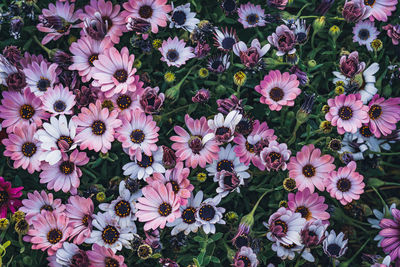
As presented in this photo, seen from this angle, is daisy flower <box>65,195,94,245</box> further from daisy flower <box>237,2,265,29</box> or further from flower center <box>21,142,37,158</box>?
daisy flower <box>237,2,265,29</box>

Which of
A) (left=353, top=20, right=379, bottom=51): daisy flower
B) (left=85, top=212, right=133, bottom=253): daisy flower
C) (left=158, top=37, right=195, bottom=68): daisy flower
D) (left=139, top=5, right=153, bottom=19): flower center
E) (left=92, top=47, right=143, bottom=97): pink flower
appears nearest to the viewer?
(left=85, top=212, right=133, bottom=253): daisy flower

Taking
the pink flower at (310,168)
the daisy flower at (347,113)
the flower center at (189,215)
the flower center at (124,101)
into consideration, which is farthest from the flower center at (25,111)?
→ the daisy flower at (347,113)

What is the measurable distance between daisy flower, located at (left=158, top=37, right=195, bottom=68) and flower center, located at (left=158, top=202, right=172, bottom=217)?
93 centimetres

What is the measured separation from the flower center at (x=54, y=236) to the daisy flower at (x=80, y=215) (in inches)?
3.4

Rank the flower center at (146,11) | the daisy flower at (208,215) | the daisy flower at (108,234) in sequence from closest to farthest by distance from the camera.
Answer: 1. the daisy flower at (208,215)
2. the daisy flower at (108,234)
3. the flower center at (146,11)

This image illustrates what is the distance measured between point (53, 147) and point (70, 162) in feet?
0.50

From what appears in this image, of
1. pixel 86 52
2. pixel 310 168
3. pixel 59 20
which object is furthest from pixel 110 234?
pixel 59 20

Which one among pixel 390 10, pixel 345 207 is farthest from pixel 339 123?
pixel 390 10

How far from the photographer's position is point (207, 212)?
8.91 ft

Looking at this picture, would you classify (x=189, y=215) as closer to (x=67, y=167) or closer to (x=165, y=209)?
(x=165, y=209)

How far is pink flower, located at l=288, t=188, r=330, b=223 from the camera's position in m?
2.84

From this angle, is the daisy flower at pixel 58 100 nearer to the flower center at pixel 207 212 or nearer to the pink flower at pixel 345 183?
the flower center at pixel 207 212

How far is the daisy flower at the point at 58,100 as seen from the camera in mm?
2865

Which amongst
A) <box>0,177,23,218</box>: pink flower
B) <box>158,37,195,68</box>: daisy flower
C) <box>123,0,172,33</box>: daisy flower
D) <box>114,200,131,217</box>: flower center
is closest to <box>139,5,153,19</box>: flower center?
<box>123,0,172,33</box>: daisy flower
